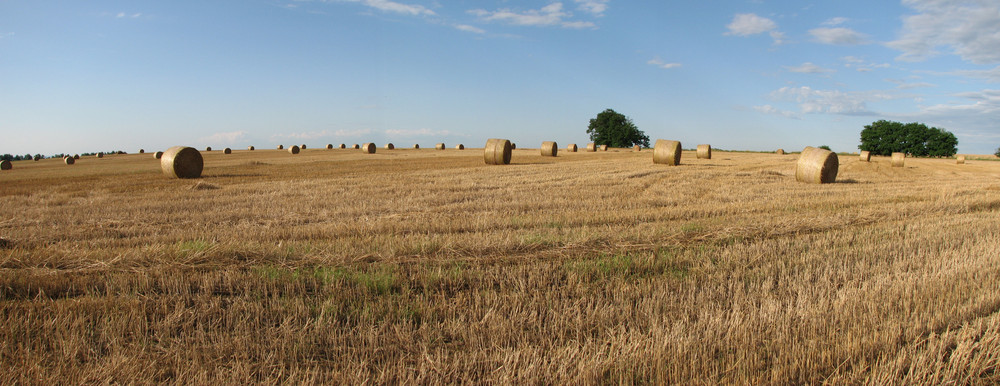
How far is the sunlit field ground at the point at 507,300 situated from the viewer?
2998 millimetres

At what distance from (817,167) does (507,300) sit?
591 inches

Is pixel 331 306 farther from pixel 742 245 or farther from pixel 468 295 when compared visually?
pixel 742 245

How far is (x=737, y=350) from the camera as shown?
3.20m

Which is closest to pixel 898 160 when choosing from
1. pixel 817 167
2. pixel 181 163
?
pixel 817 167

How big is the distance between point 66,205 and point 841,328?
43.8ft

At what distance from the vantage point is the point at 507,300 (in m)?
4.08

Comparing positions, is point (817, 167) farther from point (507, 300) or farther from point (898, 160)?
point (898, 160)

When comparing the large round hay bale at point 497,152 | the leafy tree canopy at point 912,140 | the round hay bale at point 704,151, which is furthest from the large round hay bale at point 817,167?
the leafy tree canopy at point 912,140

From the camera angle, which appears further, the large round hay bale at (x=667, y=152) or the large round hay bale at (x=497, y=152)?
the large round hay bale at (x=497, y=152)

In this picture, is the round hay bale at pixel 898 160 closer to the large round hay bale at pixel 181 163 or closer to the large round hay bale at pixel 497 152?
the large round hay bale at pixel 497 152

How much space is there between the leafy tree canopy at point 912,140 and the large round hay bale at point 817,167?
63275 mm

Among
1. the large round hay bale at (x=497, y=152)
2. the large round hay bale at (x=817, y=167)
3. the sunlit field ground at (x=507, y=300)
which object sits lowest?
the sunlit field ground at (x=507, y=300)

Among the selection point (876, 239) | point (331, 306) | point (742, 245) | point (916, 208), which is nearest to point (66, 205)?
point (331, 306)

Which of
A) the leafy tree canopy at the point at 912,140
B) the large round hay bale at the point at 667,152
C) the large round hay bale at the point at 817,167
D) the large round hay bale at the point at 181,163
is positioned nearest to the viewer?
the large round hay bale at the point at 817,167
